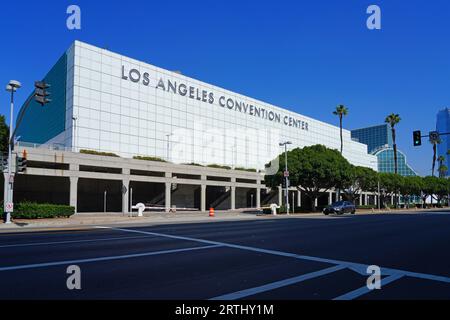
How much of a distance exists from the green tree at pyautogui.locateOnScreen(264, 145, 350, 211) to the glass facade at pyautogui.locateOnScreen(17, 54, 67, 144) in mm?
32391

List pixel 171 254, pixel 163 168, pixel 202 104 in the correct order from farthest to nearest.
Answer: pixel 202 104 → pixel 163 168 → pixel 171 254

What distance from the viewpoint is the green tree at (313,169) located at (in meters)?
49.1

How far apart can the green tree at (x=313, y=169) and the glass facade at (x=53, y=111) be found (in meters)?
32.4

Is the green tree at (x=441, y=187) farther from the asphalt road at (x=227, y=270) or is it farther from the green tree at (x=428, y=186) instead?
the asphalt road at (x=227, y=270)

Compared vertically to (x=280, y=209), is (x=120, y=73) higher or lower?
higher

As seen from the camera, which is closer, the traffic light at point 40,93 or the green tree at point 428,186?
the traffic light at point 40,93

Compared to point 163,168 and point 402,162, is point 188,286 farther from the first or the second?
point 402,162

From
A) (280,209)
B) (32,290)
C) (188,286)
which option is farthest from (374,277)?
(280,209)

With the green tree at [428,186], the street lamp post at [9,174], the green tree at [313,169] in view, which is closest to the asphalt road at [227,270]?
the street lamp post at [9,174]

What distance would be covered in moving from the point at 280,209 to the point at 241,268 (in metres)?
40.6

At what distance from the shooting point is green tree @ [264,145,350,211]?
1932 inches

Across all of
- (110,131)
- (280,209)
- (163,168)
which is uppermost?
(110,131)

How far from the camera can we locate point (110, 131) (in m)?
58.2

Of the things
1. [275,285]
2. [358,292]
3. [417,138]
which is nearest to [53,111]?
[417,138]
